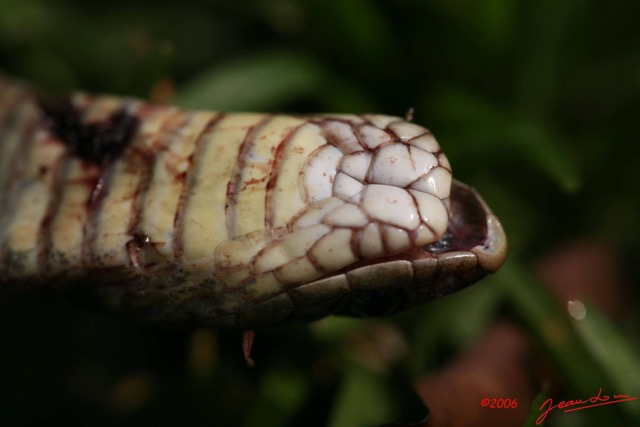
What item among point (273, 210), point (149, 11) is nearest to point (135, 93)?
point (149, 11)

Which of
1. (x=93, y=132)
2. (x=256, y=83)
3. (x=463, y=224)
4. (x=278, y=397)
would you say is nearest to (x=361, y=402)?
(x=278, y=397)

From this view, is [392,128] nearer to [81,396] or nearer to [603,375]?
[603,375]

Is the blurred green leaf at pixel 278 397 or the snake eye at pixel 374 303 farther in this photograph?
the blurred green leaf at pixel 278 397

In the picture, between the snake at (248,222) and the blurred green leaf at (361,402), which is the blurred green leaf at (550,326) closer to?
the blurred green leaf at (361,402)

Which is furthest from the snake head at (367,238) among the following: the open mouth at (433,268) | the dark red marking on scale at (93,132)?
the dark red marking on scale at (93,132)
